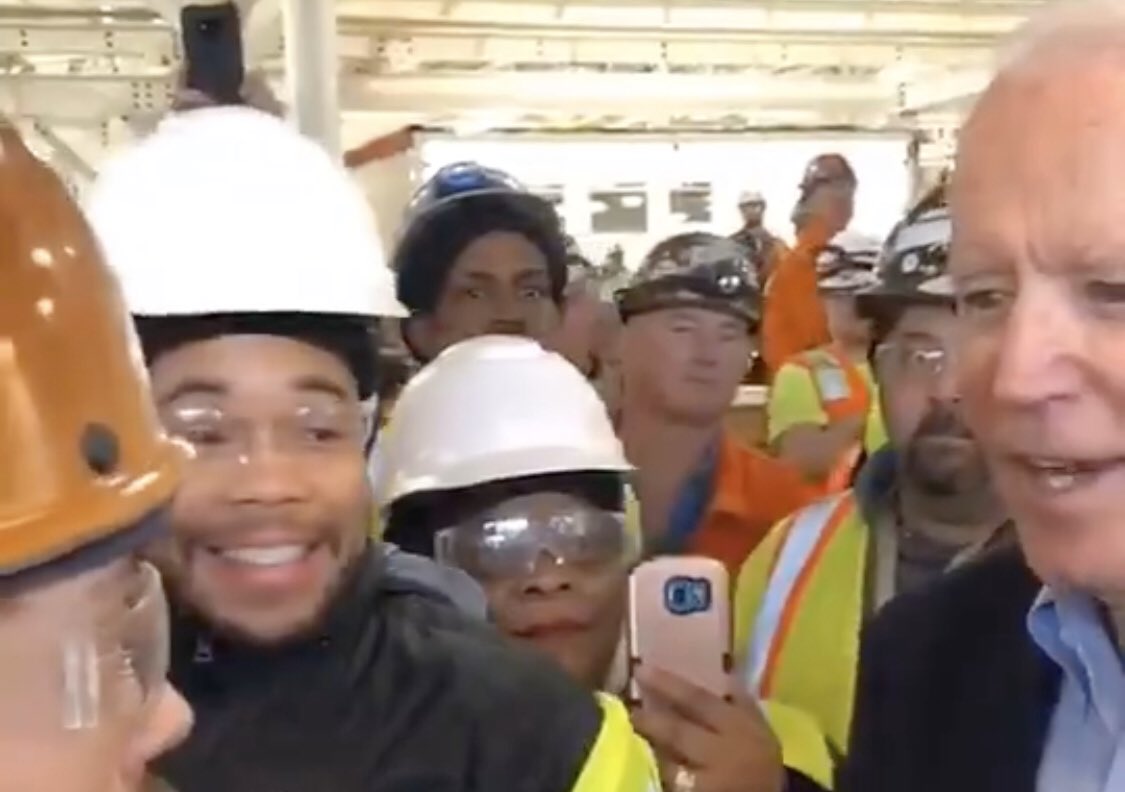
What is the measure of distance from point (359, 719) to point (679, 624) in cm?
39

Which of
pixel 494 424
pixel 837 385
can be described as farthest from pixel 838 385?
pixel 494 424

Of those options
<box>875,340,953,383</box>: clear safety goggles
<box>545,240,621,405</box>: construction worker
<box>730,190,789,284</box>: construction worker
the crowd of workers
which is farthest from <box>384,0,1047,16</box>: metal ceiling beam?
<box>875,340,953,383</box>: clear safety goggles

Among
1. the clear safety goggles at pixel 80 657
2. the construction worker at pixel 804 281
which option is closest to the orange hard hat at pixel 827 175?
the construction worker at pixel 804 281

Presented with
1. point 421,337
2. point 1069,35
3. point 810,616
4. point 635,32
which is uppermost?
point 635,32

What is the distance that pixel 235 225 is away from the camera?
1.56m

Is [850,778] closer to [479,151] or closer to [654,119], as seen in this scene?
[479,151]

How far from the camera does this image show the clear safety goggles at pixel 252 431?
4.92ft

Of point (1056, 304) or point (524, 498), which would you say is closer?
point (1056, 304)

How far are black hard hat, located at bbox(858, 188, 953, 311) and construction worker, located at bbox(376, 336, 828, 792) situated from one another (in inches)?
18.5

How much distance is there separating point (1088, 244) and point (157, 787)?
66cm

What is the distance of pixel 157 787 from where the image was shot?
110 cm

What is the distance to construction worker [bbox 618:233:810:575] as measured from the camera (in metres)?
2.56

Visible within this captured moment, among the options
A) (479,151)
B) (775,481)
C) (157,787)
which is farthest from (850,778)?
(479,151)

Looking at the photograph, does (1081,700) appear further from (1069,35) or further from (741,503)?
(741,503)
